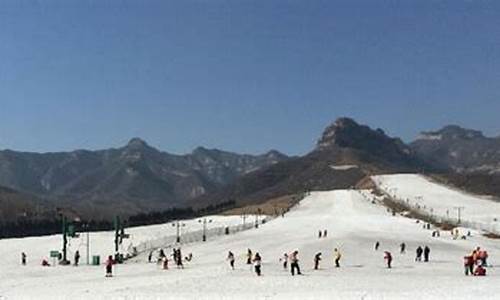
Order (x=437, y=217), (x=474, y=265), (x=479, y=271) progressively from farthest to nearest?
(x=437, y=217)
(x=474, y=265)
(x=479, y=271)

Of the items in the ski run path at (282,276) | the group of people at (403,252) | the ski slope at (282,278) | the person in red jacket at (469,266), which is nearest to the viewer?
the ski slope at (282,278)

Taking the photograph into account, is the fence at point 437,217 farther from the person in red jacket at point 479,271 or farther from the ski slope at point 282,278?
the person in red jacket at point 479,271

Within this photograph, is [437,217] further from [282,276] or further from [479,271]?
[282,276]

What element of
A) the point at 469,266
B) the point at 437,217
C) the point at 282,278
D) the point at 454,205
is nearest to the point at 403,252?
the point at 469,266

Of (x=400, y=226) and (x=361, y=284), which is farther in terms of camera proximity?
(x=400, y=226)

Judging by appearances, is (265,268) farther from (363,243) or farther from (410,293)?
(363,243)

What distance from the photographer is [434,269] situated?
45.7 m

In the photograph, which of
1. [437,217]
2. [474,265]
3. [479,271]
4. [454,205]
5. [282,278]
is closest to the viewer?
[282,278]

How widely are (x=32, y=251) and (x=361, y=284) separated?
57.0 m

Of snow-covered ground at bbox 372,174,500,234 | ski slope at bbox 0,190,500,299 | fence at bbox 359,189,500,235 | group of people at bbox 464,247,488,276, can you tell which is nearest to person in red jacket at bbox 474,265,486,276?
group of people at bbox 464,247,488,276

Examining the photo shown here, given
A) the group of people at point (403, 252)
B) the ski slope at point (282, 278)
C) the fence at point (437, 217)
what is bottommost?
the ski slope at point (282, 278)

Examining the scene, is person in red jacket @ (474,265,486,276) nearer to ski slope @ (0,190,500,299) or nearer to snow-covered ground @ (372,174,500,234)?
ski slope @ (0,190,500,299)

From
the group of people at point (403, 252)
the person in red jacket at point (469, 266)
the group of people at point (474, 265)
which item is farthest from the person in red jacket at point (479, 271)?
the group of people at point (403, 252)

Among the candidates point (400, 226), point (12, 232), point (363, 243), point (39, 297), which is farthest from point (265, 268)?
point (12, 232)
